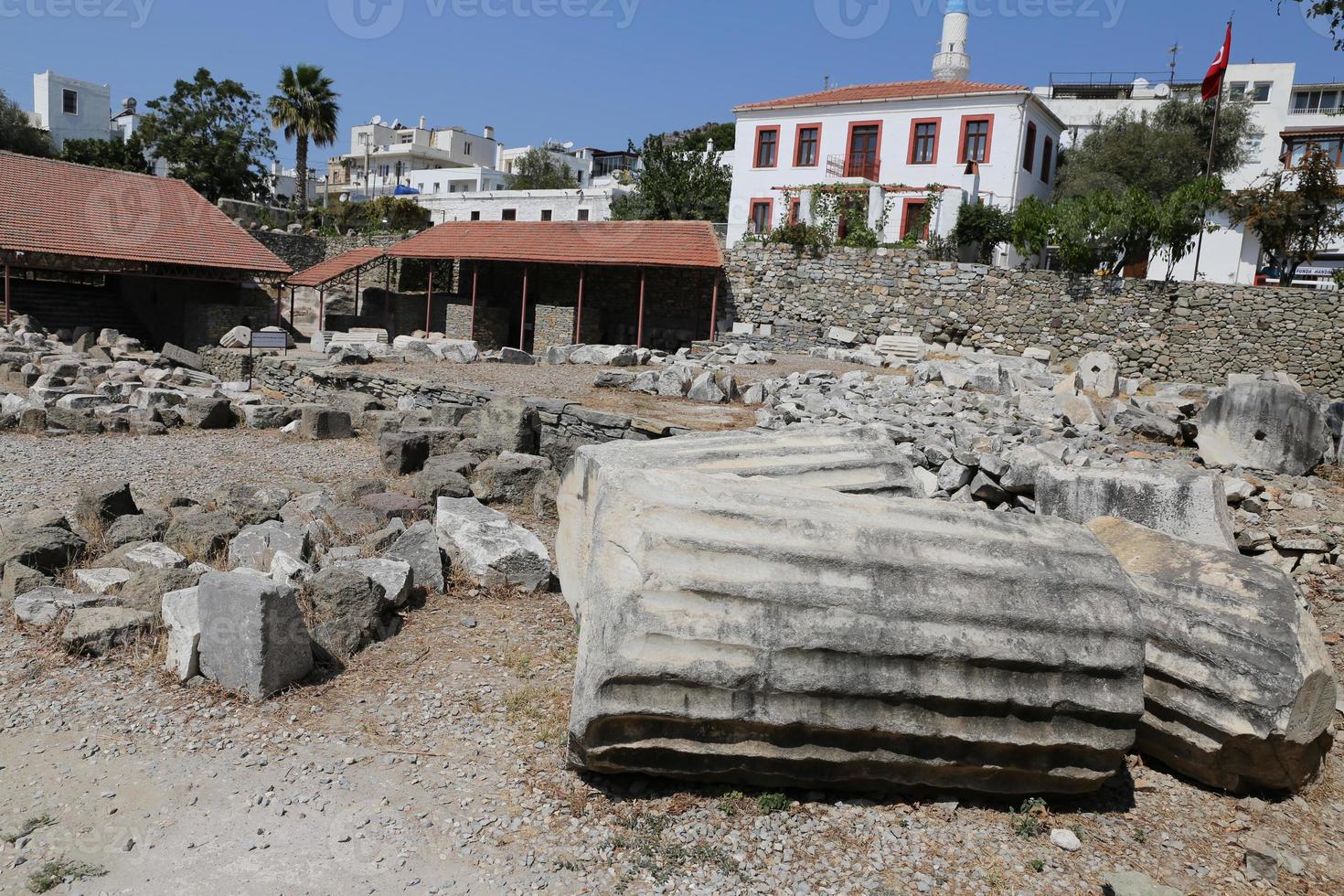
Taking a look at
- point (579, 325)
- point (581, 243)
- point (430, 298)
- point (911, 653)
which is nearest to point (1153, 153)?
point (581, 243)

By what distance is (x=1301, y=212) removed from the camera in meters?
21.4

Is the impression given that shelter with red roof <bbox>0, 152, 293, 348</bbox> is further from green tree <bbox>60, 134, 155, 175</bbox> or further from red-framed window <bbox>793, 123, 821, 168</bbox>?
red-framed window <bbox>793, 123, 821, 168</bbox>

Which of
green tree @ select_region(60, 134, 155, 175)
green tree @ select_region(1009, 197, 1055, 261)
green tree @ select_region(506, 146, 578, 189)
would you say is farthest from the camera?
green tree @ select_region(506, 146, 578, 189)

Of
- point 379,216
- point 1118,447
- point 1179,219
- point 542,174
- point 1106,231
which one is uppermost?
point 542,174

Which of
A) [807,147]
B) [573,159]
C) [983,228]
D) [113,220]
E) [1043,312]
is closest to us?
[1043,312]

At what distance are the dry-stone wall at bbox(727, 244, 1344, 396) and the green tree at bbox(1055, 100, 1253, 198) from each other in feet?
41.5

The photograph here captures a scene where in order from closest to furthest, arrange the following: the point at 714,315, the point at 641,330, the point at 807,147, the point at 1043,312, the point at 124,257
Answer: the point at 1043,312 → the point at 124,257 → the point at 714,315 → the point at 641,330 → the point at 807,147

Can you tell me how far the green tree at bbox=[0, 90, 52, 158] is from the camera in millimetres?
38656

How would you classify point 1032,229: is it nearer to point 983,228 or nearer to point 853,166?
point 983,228

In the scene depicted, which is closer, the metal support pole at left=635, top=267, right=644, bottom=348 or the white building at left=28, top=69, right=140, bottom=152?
the metal support pole at left=635, top=267, right=644, bottom=348

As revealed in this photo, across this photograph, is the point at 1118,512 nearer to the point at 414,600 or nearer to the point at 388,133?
the point at 414,600

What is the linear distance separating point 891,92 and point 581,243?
11907mm

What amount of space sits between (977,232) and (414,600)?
22.9m

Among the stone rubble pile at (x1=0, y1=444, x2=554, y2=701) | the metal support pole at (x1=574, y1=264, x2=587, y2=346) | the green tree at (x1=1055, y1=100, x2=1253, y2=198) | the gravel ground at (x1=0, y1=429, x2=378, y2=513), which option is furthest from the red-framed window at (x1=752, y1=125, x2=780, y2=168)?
the stone rubble pile at (x1=0, y1=444, x2=554, y2=701)
